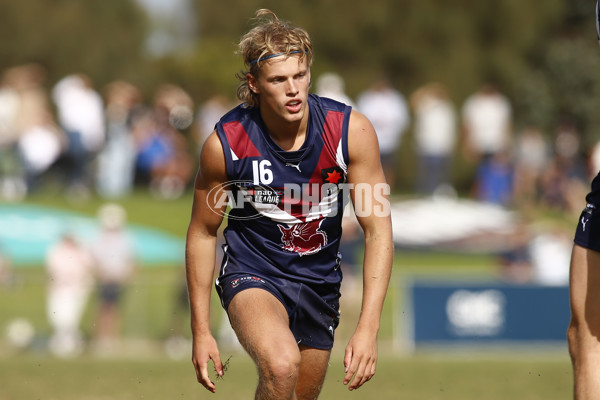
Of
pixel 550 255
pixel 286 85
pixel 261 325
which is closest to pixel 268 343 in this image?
pixel 261 325

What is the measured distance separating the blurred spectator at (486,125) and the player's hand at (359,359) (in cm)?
1343

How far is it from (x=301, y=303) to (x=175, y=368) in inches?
244

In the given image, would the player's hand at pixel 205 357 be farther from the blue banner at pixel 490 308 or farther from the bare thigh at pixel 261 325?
the blue banner at pixel 490 308

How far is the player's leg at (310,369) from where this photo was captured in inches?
217

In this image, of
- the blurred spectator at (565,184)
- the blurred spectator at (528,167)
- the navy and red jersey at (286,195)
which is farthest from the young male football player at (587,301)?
the blurred spectator at (565,184)

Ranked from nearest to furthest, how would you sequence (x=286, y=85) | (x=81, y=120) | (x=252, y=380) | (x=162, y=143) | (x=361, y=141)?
(x=286, y=85) < (x=361, y=141) < (x=252, y=380) < (x=81, y=120) < (x=162, y=143)

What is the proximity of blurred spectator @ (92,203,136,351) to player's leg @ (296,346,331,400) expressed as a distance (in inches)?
296

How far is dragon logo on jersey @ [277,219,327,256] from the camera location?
532cm

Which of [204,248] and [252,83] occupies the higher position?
[252,83]

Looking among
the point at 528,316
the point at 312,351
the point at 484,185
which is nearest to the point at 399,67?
the point at 484,185

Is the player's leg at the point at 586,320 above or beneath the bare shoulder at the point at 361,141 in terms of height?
beneath

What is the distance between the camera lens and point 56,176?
19203 millimetres

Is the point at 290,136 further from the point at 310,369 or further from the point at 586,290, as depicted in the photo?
the point at 586,290

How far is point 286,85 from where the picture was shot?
5.04 metres
